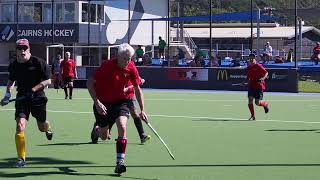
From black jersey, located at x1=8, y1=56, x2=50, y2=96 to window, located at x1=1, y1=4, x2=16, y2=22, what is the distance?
42144mm

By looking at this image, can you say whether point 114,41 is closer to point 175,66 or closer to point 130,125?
point 175,66

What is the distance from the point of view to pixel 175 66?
36.7 meters

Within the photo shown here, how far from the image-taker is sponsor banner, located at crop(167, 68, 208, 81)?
33.8 metres

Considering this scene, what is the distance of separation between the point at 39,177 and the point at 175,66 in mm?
28406

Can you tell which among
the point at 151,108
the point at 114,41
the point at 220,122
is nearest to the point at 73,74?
the point at 151,108

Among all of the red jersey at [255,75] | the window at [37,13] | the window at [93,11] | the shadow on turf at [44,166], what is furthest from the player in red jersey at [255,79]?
the window at [37,13]

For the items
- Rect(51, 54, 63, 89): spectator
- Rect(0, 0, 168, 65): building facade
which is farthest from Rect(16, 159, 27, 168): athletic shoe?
Rect(0, 0, 168, 65): building facade

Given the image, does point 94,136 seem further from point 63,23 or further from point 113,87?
point 63,23

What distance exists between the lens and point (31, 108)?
992 centimetres

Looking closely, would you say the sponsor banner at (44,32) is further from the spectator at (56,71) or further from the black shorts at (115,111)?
the black shorts at (115,111)

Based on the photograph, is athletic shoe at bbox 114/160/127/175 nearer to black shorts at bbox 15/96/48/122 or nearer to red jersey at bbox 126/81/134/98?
red jersey at bbox 126/81/134/98

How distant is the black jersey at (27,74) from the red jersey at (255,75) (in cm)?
880

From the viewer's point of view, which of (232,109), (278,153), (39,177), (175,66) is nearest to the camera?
(39,177)

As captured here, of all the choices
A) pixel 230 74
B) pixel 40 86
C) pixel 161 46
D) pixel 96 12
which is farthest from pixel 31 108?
pixel 96 12
